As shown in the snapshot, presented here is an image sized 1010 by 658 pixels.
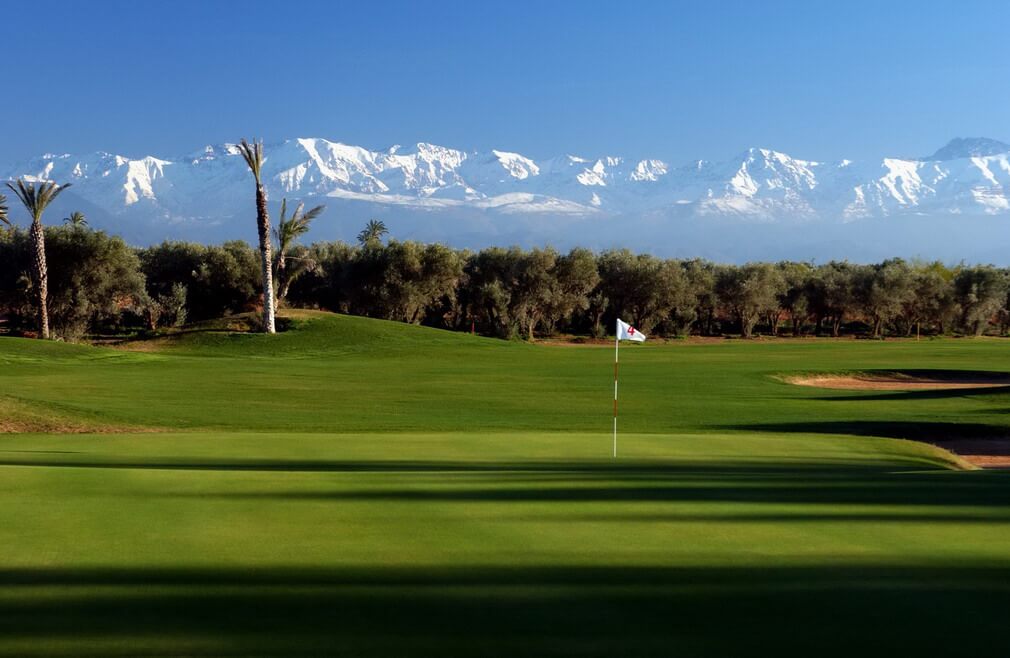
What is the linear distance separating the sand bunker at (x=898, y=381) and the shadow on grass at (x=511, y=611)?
35.0m

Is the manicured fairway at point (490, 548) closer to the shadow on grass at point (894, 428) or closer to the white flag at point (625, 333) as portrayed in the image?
the white flag at point (625, 333)

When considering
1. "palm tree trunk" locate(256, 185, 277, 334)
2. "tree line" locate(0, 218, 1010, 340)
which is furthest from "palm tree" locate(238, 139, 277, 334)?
"tree line" locate(0, 218, 1010, 340)

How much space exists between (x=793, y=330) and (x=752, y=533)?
80349 millimetres

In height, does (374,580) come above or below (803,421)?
above

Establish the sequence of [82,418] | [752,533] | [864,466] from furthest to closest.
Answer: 1. [82,418]
2. [864,466]
3. [752,533]

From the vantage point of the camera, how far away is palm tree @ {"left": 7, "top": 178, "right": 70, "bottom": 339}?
44781 mm

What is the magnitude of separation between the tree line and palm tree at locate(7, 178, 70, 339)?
699 millimetres

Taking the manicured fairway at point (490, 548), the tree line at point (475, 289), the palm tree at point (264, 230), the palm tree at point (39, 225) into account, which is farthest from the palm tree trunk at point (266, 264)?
the manicured fairway at point (490, 548)

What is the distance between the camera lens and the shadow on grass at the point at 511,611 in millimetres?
4703

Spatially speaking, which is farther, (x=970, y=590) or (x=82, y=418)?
(x=82, y=418)

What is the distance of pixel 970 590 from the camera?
226 inches

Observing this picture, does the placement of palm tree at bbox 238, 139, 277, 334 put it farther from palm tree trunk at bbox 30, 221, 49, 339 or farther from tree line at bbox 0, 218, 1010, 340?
palm tree trunk at bbox 30, 221, 49, 339

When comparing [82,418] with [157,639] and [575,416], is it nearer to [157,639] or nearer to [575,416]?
[575,416]

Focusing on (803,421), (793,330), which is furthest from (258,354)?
(793,330)
